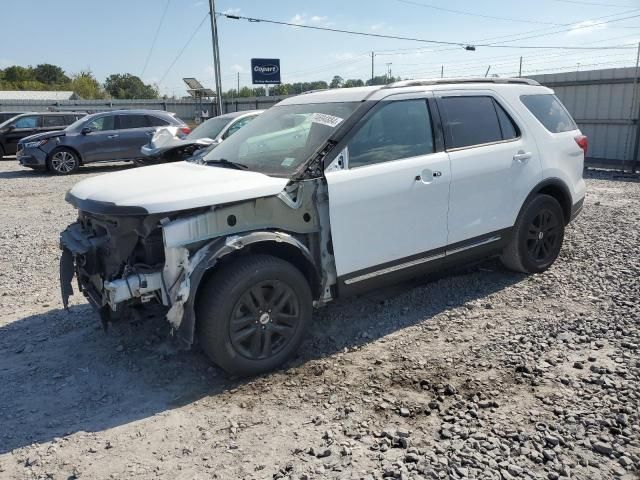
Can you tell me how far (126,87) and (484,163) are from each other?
93.6m

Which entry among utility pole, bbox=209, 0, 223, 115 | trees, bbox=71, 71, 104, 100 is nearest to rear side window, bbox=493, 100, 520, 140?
utility pole, bbox=209, 0, 223, 115

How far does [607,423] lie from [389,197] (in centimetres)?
202

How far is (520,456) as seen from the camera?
8.98 feet

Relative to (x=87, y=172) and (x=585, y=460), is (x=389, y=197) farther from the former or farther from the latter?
(x=87, y=172)

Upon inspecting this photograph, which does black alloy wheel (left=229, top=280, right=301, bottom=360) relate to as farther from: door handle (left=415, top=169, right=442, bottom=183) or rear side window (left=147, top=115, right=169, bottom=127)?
rear side window (left=147, top=115, right=169, bottom=127)

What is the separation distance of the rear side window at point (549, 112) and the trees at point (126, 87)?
252 feet

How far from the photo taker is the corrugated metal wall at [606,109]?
39.8 feet

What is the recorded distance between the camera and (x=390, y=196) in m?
4.03

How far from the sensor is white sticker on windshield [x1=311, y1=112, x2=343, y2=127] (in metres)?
4.02

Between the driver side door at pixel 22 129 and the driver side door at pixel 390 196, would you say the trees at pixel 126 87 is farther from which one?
the driver side door at pixel 390 196

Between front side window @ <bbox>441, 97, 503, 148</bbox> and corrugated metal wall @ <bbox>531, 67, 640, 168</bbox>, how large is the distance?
9.05m

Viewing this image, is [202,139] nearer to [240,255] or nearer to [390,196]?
[390,196]

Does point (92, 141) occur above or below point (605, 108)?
below

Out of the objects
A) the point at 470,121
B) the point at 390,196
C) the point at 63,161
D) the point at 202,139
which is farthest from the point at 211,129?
the point at 390,196
